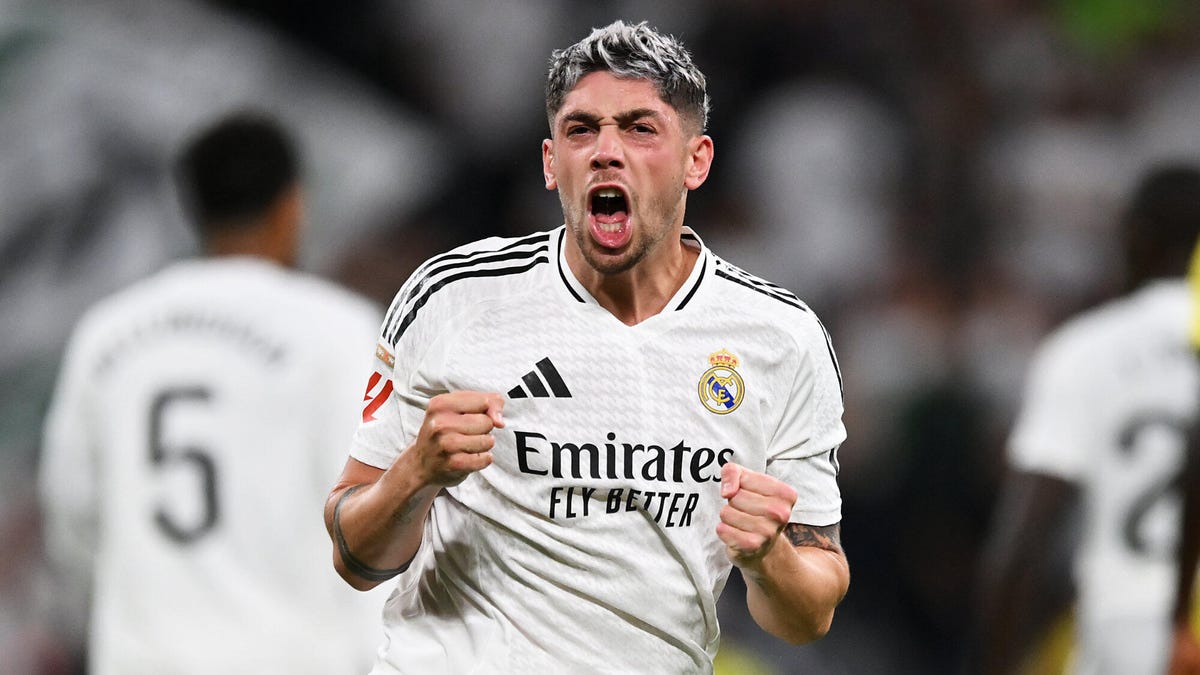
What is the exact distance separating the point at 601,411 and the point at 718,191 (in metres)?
4.68

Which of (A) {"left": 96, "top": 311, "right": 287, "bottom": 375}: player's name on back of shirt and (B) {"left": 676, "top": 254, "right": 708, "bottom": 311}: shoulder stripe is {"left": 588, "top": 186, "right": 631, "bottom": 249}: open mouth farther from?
(A) {"left": 96, "top": 311, "right": 287, "bottom": 375}: player's name on back of shirt

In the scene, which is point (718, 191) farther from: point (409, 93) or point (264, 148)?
point (264, 148)

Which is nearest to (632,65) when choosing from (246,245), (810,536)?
(810,536)

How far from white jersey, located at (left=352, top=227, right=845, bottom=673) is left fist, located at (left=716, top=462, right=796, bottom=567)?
0.29m

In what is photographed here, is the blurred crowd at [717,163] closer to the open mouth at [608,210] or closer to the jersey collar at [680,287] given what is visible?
the jersey collar at [680,287]

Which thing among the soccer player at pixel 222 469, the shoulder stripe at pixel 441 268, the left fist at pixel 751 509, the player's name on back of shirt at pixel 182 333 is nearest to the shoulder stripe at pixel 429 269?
the shoulder stripe at pixel 441 268

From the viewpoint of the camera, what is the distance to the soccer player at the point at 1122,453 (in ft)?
16.3

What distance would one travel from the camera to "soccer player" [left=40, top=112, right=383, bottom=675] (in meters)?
4.26

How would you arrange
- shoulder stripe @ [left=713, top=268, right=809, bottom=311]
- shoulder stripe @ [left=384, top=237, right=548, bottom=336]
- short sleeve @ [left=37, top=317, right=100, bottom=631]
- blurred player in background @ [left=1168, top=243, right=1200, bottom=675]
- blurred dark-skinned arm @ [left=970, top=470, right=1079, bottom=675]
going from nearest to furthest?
shoulder stripe @ [left=384, top=237, right=548, bottom=336], shoulder stripe @ [left=713, top=268, right=809, bottom=311], blurred player in background @ [left=1168, top=243, right=1200, bottom=675], short sleeve @ [left=37, top=317, right=100, bottom=631], blurred dark-skinned arm @ [left=970, top=470, right=1079, bottom=675]

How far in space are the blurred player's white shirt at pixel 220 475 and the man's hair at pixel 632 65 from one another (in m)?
1.55

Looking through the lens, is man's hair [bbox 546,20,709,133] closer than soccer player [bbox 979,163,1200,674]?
Yes

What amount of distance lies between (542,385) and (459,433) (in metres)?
0.38

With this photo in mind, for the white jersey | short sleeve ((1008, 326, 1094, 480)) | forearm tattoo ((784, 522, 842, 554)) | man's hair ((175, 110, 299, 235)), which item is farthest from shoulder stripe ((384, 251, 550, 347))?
short sleeve ((1008, 326, 1094, 480))

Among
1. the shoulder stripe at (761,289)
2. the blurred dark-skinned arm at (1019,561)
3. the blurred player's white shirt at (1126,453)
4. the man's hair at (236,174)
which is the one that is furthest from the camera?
the blurred dark-skinned arm at (1019,561)
